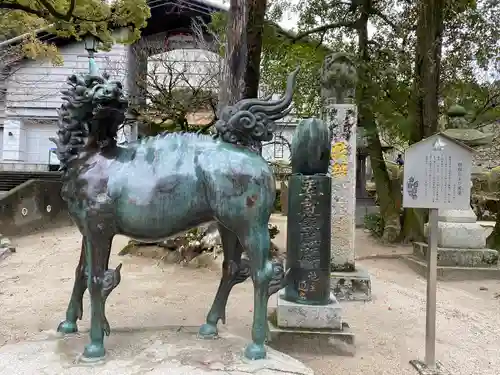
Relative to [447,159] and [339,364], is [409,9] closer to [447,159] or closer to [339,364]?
[447,159]

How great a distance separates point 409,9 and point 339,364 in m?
9.85

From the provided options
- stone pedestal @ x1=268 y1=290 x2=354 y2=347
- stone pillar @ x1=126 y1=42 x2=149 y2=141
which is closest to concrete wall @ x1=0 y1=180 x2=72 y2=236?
stone pillar @ x1=126 y1=42 x2=149 y2=141

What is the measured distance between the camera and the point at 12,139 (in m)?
19.5

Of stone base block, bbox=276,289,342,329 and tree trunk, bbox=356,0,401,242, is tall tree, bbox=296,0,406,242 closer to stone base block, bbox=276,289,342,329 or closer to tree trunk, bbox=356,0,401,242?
tree trunk, bbox=356,0,401,242

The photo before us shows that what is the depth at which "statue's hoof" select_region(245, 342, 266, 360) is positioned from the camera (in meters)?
2.85

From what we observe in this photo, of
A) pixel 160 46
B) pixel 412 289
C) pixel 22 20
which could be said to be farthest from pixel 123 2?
pixel 160 46

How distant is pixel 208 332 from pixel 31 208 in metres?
9.61

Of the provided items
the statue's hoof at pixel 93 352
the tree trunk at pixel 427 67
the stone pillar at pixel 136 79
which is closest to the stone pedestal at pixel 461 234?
the tree trunk at pixel 427 67

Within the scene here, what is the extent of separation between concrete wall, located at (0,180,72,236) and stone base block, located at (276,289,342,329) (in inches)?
349

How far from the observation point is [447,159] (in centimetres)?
379

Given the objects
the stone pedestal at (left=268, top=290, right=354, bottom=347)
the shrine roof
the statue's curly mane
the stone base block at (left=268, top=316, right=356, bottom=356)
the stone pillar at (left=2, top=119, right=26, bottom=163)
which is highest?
the shrine roof

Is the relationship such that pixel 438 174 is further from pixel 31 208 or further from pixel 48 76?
pixel 48 76

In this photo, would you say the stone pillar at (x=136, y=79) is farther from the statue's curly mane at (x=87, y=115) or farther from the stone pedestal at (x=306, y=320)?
the statue's curly mane at (x=87, y=115)

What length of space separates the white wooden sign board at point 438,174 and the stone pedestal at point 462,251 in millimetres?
4145
